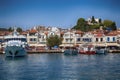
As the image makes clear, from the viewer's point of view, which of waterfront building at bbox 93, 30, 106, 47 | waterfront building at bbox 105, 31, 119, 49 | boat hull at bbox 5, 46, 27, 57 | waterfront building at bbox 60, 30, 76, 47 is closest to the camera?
boat hull at bbox 5, 46, 27, 57

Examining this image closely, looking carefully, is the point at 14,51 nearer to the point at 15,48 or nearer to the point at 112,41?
the point at 15,48

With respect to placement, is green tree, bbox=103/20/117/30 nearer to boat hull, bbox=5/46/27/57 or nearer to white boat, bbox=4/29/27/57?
white boat, bbox=4/29/27/57

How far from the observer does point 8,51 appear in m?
38.6

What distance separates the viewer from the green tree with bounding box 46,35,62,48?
179 feet

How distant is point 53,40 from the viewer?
54469 millimetres

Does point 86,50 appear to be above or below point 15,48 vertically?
below

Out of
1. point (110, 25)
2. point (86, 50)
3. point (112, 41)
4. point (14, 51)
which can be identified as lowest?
point (14, 51)

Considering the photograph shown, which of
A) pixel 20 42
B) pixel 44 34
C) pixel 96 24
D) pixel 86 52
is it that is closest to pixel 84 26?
pixel 96 24

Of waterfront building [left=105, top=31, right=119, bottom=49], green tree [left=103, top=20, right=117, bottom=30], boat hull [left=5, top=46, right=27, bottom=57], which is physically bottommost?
boat hull [left=5, top=46, right=27, bottom=57]

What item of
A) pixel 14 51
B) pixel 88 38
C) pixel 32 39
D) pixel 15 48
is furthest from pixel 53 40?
pixel 15 48

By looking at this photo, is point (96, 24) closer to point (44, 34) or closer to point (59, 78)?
point (44, 34)

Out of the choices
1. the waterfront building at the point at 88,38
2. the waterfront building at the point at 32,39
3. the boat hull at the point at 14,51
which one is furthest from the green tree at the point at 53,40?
the boat hull at the point at 14,51

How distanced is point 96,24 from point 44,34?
1432 centimetres

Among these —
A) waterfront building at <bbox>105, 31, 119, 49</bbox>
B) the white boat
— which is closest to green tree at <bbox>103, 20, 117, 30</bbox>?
waterfront building at <bbox>105, 31, 119, 49</bbox>
